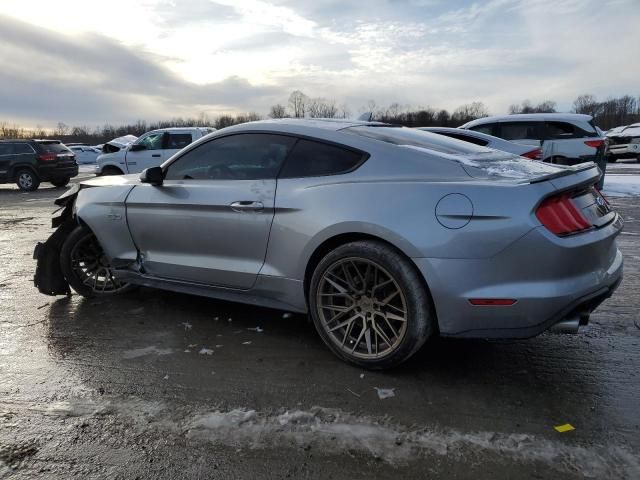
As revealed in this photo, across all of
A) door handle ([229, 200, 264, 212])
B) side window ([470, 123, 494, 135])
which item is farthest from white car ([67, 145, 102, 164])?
door handle ([229, 200, 264, 212])

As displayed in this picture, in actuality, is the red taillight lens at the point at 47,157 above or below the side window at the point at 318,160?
below

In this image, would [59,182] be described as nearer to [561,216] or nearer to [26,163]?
[26,163]

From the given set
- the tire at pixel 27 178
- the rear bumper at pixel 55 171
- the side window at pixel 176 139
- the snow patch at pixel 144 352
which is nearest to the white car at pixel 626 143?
the side window at pixel 176 139

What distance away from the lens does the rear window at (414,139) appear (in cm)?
337

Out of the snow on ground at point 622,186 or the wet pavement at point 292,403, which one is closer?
the wet pavement at point 292,403

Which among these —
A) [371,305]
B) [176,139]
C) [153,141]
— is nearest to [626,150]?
[176,139]

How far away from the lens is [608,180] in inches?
574

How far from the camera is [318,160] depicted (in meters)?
3.32

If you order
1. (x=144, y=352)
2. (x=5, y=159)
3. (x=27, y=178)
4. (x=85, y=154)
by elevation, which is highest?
(x=5, y=159)

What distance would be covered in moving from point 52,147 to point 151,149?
5.08m

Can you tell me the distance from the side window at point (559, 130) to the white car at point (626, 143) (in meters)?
14.3

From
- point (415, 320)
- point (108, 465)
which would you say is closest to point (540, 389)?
point (415, 320)

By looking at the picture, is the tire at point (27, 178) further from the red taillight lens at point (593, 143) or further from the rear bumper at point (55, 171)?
the red taillight lens at point (593, 143)

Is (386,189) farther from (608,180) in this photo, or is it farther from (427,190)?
(608,180)
